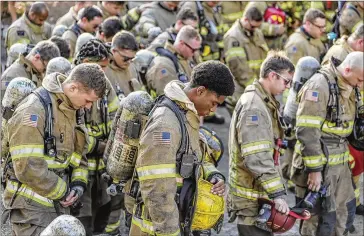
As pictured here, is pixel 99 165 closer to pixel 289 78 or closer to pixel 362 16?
pixel 289 78

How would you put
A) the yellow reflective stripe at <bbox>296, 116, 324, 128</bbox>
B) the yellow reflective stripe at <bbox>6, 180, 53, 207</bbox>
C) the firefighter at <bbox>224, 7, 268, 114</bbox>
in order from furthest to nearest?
the firefighter at <bbox>224, 7, 268, 114</bbox> < the yellow reflective stripe at <bbox>296, 116, 324, 128</bbox> < the yellow reflective stripe at <bbox>6, 180, 53, 207</bbox>

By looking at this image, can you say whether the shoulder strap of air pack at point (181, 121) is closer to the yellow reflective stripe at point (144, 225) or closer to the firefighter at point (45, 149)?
the yellow reflective stripe at point (144, 225)

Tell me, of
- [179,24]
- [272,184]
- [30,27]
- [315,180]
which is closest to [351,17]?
[179,24]

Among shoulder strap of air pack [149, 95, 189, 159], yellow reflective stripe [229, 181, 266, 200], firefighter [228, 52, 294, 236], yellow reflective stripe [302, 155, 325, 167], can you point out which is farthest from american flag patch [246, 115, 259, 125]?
shoulder strap of air pack [149, 95, 189, 159]

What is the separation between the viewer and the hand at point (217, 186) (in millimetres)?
4227

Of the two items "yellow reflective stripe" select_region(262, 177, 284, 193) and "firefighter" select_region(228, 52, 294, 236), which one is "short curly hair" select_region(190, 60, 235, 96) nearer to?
"firefighter" select_region(228, 52, 294, 236)

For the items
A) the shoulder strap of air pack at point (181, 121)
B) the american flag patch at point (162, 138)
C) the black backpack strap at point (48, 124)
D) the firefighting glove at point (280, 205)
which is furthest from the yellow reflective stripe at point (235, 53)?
the american flag patch at point (162, 138)

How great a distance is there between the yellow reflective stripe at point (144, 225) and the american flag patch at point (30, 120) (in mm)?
935

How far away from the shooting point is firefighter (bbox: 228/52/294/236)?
4941 millimetres

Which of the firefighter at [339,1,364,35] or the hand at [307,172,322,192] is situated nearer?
→ the hand at [307,172,322,192]

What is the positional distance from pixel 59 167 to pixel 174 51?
3064 mm

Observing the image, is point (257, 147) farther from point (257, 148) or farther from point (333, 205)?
point (333, 205)

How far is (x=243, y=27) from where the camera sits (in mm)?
9164

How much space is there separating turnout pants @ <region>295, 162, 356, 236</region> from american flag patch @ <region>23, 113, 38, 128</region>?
9.08 feet
